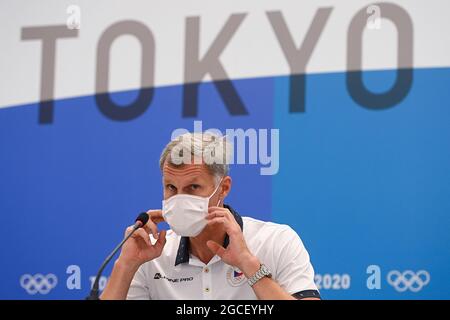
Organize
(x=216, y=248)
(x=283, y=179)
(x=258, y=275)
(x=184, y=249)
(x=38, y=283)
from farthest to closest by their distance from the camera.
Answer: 1. (x=38, y=283)
2. (x=283, y=179)
3. (x=184, y=249)
4. (x=216, y=248)
5. (x=258, y=275)

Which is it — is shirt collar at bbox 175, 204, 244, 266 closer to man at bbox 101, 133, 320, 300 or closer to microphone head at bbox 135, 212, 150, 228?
man at bbox 101, 133, 320, 300

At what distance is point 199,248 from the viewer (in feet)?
8.24

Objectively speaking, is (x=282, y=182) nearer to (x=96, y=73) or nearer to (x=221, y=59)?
(x=221, y=59)

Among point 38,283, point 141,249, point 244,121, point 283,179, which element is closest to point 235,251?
point 141,249

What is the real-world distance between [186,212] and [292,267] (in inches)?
16.5

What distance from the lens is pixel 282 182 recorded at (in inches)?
136

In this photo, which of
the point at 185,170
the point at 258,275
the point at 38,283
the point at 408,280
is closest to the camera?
the point at 258,275

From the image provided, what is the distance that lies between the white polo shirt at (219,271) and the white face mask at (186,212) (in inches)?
4.4

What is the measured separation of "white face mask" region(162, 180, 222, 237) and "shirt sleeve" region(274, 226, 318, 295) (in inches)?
11.7

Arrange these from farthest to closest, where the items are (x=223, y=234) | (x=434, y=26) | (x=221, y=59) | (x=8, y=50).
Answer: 1. (x=8, y=50)
2. (x=221, y=59)
3. (x=434, y=26)
4. (x=223, y=234)

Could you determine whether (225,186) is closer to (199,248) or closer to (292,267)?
(199,248)

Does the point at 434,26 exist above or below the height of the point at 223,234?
above

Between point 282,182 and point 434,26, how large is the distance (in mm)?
1090

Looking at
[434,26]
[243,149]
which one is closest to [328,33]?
[434,26]
